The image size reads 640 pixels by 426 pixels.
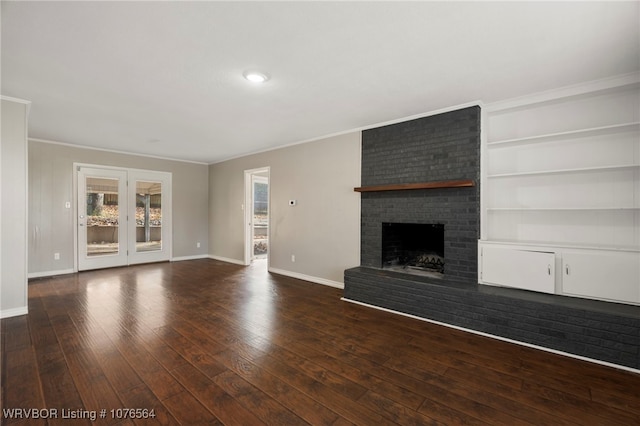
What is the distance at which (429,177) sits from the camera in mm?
3672

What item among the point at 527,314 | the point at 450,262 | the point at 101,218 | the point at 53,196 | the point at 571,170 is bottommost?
the point at 527,314

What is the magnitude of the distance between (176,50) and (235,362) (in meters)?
2.50

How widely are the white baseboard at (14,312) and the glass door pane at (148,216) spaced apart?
3.12m

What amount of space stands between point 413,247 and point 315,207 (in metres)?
1.73

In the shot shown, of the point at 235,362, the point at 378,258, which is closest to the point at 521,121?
the point at 378,258

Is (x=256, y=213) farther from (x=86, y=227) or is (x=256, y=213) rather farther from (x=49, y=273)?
(x=49, y=273)

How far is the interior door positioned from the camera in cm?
566

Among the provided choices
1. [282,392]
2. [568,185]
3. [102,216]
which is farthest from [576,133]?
[102,216]

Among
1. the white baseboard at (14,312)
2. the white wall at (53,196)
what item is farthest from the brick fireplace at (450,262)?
the white wall at (53,196)

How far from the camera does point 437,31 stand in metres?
2.03

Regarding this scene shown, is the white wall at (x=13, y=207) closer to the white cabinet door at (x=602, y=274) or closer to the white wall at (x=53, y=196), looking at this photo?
the white wall at (x=53, y=196)

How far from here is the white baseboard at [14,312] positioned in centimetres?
323

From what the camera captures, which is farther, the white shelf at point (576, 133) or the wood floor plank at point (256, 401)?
the white shelf at point (576, 133)

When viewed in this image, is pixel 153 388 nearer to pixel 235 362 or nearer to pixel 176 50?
pixel 235 362
